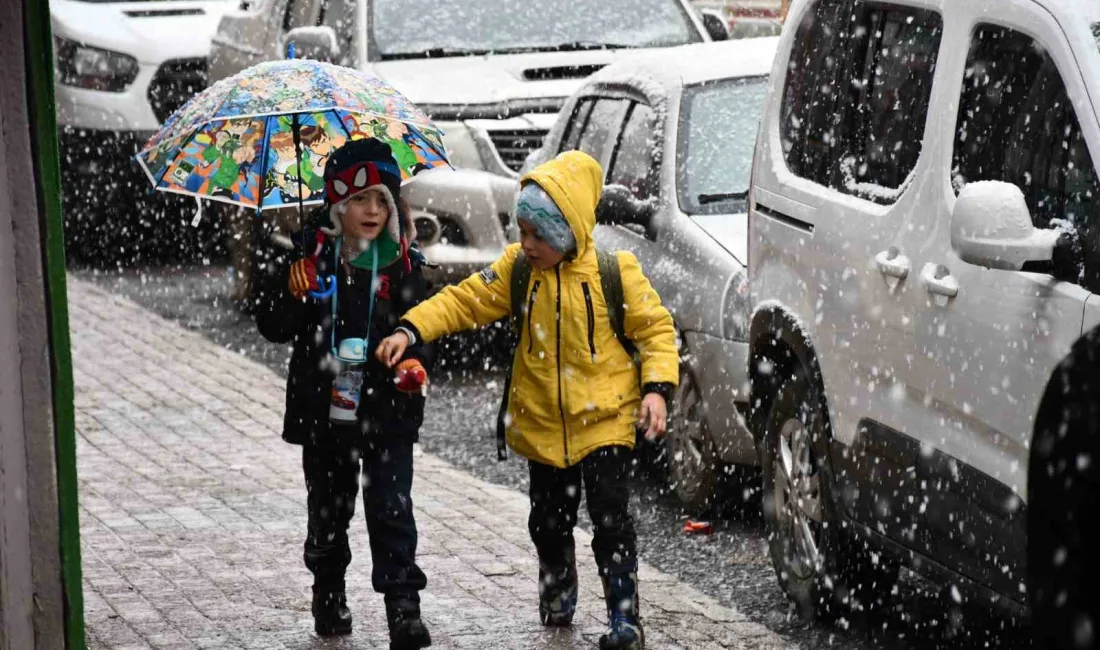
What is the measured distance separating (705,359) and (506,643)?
1888mm

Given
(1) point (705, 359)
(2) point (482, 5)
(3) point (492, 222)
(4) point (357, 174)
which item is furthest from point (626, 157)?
(2) point (482, 5)

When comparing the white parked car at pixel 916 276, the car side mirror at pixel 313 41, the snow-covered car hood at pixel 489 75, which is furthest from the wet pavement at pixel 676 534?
the car side mirror at pixel 313 41

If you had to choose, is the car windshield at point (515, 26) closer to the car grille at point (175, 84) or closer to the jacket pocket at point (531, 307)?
the car grille at point (175, 84)

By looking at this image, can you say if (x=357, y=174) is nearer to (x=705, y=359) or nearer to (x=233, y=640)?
(x=233, y=640)

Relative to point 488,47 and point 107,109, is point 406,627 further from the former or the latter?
point 107,109

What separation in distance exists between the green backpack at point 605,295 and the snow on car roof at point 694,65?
8.76 ft

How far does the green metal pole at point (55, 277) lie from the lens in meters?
3.86

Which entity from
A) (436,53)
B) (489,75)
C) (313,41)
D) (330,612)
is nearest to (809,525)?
(330,612)

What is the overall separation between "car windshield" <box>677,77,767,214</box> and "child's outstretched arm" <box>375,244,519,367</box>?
84.4 inches

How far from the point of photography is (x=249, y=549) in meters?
6.84

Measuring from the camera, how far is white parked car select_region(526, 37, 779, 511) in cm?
717

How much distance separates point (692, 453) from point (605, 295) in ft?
6.63

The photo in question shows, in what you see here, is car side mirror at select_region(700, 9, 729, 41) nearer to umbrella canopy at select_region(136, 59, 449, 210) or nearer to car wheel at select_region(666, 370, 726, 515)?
car wheel at select_region(666, 370, 726, 515)

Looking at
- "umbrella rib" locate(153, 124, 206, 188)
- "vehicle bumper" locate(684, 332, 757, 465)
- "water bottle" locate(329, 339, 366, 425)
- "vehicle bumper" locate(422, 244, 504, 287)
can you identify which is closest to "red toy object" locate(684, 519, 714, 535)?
"vehicle bumper" locate(684, 332, 757, 465)
